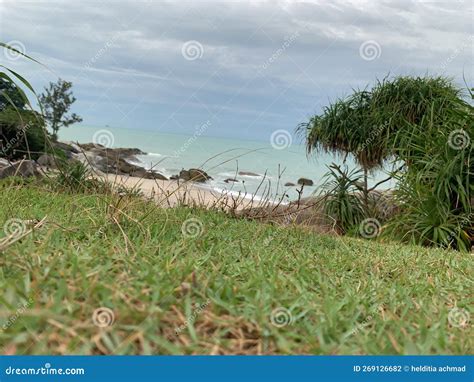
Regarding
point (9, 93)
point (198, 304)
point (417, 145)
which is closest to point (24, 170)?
point (9, 93)

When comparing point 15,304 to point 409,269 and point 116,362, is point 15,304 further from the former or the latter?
point 409,269

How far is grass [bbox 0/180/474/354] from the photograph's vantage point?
3.41 ft

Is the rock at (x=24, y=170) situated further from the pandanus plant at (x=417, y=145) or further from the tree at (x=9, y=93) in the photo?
the pandanus plant at (x=417, y=145)

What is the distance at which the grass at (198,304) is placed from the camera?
104cm

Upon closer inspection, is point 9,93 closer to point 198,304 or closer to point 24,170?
point 24,170

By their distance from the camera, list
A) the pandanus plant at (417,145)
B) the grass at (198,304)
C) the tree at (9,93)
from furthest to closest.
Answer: the pandanus plant at (417,145)
the tree at (9,93)
the grass at (198,304)

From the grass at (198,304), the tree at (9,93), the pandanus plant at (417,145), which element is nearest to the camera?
the grass at (198,304)

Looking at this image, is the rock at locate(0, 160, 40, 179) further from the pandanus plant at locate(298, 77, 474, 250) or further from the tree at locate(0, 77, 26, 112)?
the pandanus plant at locate(298, 77, 474, 250)

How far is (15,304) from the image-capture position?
112 cm

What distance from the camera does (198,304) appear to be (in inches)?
46.9

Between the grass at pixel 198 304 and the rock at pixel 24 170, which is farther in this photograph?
the rock at pixel 24 170

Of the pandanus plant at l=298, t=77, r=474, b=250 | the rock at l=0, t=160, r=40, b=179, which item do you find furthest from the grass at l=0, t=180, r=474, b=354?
the rock at l=0, t=160, r=40, b=179

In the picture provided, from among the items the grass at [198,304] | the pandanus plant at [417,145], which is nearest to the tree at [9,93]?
the grass at [198,304]

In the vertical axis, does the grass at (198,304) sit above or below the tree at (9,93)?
below
